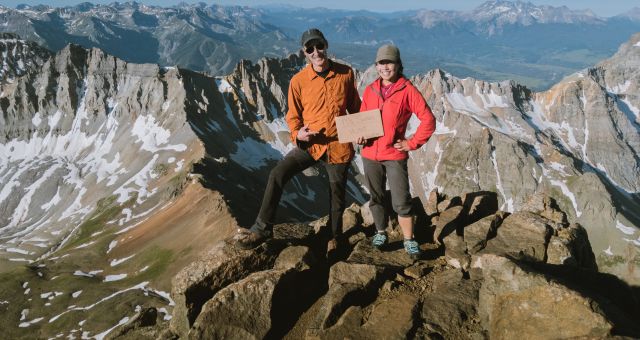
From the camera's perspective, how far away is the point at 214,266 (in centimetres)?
1520

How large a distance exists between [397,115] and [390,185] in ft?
8.44

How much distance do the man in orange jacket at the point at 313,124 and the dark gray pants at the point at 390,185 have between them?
1.11m

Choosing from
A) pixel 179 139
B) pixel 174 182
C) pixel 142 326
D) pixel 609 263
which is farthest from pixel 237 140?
pixel 142 326

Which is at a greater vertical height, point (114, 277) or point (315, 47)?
point (315, 47)

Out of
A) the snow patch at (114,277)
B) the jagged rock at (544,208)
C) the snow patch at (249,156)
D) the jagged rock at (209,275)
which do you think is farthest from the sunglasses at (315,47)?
the snow patch at (249,156)

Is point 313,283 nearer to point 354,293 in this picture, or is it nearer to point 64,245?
point 354,293

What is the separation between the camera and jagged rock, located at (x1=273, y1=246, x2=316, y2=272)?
50.0ft

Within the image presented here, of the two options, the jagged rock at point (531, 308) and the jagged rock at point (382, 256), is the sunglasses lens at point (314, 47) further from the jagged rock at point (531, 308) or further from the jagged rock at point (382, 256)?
the jagged rock at point (531, 308)

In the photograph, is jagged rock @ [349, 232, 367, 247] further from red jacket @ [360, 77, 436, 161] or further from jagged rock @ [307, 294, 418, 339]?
jagged rock @ [307, 294, 418, 339]

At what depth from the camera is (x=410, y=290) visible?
1391 centimetres

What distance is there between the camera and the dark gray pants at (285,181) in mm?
15461

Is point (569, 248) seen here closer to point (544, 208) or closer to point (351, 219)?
point (351, 219)

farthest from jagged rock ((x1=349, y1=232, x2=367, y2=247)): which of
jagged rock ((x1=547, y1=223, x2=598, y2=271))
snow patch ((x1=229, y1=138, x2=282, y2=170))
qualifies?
snow patch ((x1=229, y1=138, x2=282, y2=170))

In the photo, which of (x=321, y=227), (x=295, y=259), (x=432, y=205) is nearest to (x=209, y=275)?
(x=295, y=259)
